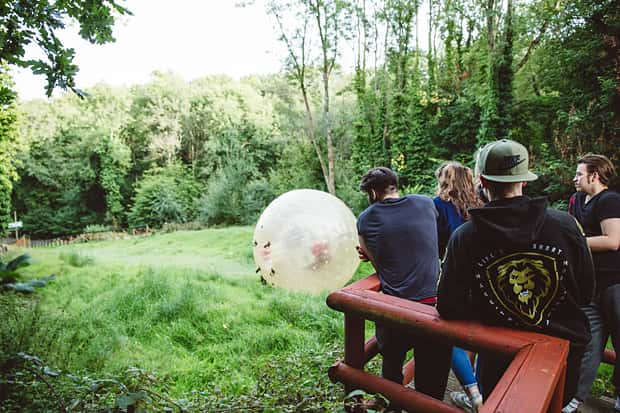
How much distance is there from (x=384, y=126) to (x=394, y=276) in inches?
629

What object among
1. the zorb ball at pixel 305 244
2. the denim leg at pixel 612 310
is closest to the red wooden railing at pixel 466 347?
the denim leg at pixel 612 310

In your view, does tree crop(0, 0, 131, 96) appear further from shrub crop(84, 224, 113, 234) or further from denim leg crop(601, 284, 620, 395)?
shrub crop(84, 224, 113, 234)

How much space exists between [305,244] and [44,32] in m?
5.04

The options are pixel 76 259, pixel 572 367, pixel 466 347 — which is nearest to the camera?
pixel 466 347

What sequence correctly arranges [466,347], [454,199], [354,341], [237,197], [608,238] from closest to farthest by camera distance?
[466,347], [354,341], [608,238], [454,199], [237,197]

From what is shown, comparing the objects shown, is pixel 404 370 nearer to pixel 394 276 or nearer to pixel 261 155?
pixel 394 276

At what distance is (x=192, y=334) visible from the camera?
5441 millimetres

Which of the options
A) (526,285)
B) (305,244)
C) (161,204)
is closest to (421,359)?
(526,285)

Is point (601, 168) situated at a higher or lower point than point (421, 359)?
higher

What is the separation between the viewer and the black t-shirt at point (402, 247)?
2.56 metres

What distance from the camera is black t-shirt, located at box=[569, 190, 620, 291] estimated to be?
2455 mm

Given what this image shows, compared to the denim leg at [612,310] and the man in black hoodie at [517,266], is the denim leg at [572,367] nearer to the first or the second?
the man in black hoodie at [517,266]

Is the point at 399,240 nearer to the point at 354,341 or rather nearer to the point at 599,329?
the point at 354,341

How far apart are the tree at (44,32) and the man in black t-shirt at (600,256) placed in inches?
128
